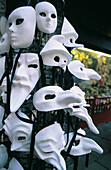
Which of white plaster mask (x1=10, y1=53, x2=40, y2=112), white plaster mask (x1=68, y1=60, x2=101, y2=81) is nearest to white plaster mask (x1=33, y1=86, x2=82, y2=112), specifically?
white plaster mask (x1=10, y1=53, x2=40, y2=112)

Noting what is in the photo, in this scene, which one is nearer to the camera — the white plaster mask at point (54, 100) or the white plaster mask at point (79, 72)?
the white plaster mask at point (54, 100)

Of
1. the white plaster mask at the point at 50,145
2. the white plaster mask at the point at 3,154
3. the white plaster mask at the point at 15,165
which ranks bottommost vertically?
the white plaster mask at the point at 15,165

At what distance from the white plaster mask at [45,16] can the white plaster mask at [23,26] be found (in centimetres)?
3

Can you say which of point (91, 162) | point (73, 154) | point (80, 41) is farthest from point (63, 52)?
point (80, 41)

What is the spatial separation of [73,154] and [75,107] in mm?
211

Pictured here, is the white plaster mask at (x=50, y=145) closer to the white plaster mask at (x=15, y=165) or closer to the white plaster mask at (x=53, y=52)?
the white plaster mask at (x=15, y=165)

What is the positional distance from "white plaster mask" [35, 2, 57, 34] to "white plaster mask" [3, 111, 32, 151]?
1.12 feet

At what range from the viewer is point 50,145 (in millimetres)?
421

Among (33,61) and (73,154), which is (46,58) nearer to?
(33,61)

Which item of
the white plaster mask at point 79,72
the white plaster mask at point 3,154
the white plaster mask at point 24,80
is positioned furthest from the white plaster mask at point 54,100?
the white plaster mask at point 3,154

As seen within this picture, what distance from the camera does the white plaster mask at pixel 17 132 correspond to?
0.42 m

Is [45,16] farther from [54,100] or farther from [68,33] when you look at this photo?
[54,100]

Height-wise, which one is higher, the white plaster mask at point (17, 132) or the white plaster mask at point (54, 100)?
the white plaster mask at point (54, 100)

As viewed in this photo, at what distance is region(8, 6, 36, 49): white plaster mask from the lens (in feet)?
1.36
